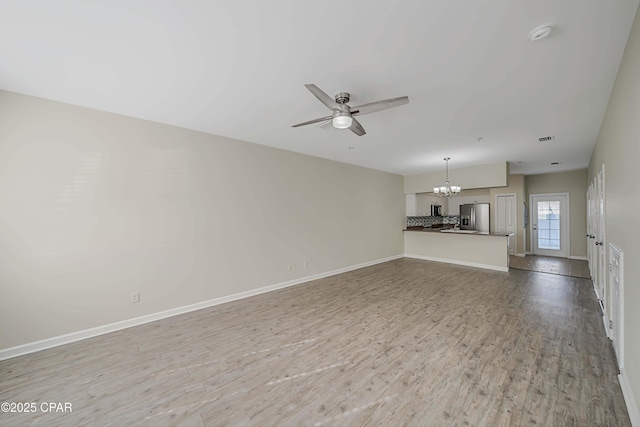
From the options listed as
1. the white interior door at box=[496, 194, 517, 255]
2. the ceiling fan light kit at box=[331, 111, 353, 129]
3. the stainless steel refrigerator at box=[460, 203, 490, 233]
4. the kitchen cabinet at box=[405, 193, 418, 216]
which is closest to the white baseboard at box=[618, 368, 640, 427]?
the ceiling fan light kit at box=[331, 111, 353, 129]

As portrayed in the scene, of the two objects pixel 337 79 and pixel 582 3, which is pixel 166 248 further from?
pixel 582 3

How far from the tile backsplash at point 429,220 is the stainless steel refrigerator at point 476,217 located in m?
0.77

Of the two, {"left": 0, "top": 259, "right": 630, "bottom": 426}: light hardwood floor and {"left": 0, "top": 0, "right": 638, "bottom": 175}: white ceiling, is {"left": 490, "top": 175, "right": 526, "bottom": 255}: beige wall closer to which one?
{"left": 0, "top": 259, "right": 630, "bottom": 426}: light hardwood floor

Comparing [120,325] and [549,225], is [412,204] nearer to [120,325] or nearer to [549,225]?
[549,225]

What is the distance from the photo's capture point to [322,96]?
2.22m

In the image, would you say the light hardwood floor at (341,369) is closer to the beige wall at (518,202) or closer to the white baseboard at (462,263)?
the white baseboard at (462,263)

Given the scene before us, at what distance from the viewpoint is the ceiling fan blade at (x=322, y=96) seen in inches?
79.8

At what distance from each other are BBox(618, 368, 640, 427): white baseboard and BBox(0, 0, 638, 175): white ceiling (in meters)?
2.57

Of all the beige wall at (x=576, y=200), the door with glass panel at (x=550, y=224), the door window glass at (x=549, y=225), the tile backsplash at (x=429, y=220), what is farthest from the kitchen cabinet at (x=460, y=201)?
the beige wall at (x=576, y=200)

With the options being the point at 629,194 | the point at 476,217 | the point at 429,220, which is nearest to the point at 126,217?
the point at 629,194

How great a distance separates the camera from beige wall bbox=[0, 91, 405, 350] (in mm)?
2666

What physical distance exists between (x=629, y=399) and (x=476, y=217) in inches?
282

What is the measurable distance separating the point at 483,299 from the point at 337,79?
13.4 feet

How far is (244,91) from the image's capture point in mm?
2631
